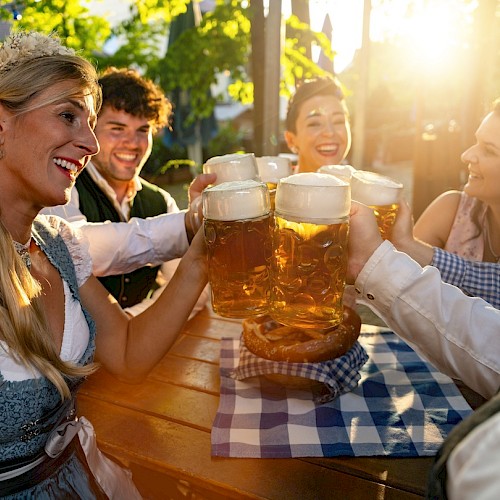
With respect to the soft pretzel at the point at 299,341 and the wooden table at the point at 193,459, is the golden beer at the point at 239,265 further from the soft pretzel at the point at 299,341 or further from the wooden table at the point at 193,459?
the wooden table at the point at 193,459

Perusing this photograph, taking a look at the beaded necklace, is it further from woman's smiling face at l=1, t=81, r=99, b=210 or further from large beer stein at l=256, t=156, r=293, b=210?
woman's smiling face at l=1, t=81, r=99, b=210

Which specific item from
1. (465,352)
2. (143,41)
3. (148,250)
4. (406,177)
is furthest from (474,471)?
(406,177)

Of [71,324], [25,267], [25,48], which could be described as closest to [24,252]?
[25,267]

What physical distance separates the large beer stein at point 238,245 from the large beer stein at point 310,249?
4 centimetres

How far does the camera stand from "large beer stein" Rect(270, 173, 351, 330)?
3.18 feet

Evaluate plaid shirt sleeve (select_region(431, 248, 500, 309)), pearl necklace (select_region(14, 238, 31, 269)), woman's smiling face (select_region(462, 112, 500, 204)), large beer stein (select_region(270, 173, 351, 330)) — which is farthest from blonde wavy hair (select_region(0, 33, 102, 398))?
woman's smiling face (select_region(462, 112, 500, 204))

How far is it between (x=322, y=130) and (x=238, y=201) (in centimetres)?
175

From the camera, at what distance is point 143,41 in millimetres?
6316

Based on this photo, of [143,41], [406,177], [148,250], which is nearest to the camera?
[148,250]

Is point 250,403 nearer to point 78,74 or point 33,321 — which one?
point 33,321

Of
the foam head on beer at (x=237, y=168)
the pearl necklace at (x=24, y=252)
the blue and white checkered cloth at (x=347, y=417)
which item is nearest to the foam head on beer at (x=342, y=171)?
the foam head on beer at (x=237, y=168)

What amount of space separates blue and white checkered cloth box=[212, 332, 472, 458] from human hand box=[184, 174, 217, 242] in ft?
1.81

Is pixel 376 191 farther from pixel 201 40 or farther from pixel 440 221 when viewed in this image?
pixel 201 40

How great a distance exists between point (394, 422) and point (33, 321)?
0.94 meters
